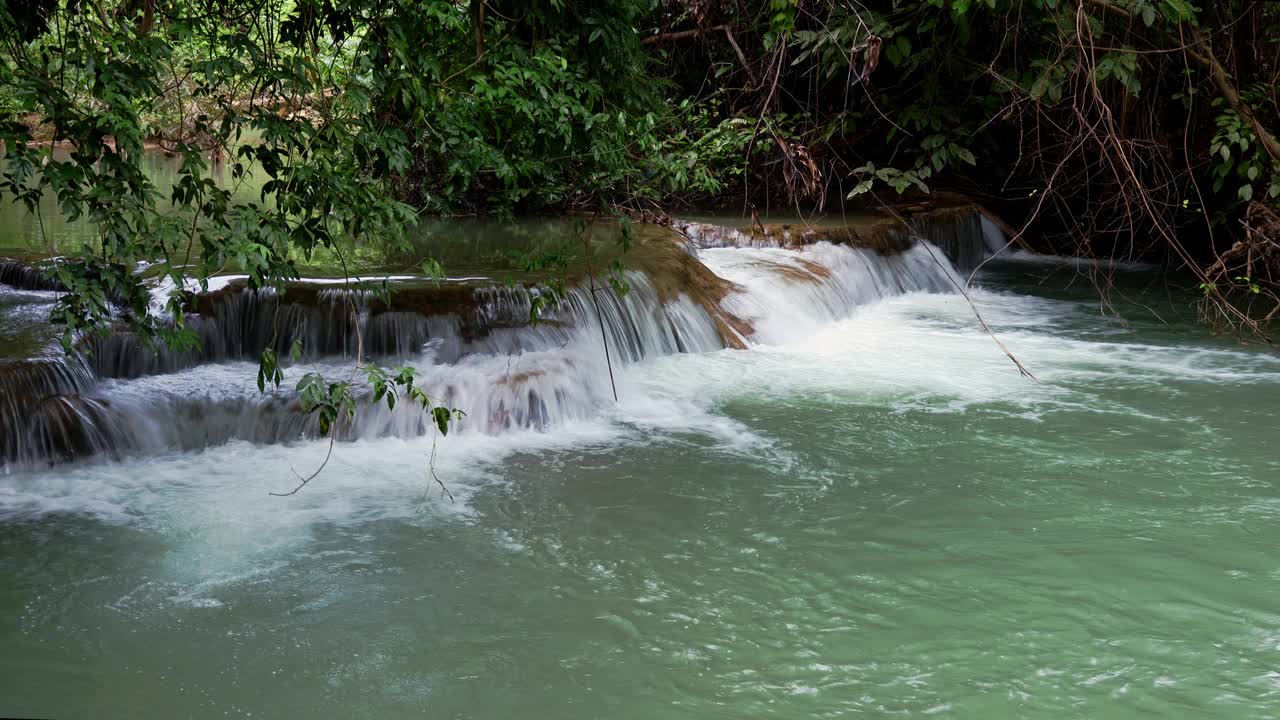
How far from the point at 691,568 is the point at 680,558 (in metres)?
0.10

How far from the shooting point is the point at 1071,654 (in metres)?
3.72

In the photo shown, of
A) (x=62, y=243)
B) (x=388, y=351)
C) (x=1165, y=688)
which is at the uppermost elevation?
(x=62, y=243)

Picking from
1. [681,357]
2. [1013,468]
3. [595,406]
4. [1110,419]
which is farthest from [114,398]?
[1110,419]

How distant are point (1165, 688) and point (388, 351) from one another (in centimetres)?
435

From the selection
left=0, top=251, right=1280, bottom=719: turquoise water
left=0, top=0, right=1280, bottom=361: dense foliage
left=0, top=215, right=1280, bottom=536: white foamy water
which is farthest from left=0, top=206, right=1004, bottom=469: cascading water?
left=0, top=0, right=1280, bottom=361: dense foliage

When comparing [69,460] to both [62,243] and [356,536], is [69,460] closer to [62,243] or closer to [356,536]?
[356,536]

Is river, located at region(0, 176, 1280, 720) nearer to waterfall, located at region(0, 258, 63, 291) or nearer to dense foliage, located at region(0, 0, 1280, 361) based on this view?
waterfall, located at region(0, 258, 63, 291)

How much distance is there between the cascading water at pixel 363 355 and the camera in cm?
545

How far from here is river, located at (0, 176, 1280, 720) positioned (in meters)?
3.51

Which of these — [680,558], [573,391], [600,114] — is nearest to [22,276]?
[573,391]

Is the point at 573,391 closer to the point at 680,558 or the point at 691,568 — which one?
the point at 680,558

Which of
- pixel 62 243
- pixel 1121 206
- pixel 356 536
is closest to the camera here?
pixel 356 536

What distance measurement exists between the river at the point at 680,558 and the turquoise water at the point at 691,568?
0.6 inches

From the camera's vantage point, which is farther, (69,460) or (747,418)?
(747,418)
